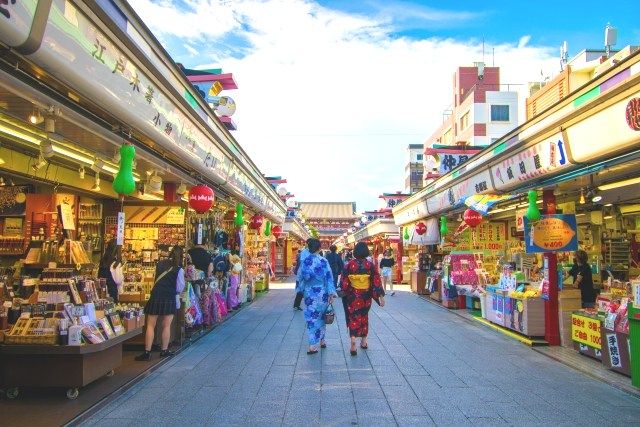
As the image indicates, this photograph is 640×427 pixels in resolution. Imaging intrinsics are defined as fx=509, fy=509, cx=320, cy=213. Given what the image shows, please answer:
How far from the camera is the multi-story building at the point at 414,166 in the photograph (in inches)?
2307

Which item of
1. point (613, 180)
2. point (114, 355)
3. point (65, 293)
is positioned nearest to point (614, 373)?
point (613, 180)

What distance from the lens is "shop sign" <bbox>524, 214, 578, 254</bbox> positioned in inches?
335

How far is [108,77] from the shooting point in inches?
176

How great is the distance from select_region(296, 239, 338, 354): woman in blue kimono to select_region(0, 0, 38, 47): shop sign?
5.54 m

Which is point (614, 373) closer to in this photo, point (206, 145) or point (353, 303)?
point (353, 303)

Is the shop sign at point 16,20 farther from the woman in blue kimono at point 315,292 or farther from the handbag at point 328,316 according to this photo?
the handbag at point 328,316

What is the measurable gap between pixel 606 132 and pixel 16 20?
5.74 m

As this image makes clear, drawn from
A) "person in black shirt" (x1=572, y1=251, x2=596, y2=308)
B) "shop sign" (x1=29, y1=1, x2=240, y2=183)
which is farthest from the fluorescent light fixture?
"shop sign" (x1=29, y1=1, x2=240, y2=183)

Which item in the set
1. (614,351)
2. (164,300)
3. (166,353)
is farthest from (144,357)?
(614,351)

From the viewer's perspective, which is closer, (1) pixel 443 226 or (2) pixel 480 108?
(1) pixel 443 226

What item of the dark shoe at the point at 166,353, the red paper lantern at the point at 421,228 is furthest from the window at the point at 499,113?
the dark shoe at the point at 166,353

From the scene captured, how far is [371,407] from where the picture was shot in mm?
5285

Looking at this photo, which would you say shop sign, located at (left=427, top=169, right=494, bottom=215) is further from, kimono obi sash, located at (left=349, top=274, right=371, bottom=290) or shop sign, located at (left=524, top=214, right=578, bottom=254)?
kimono obi sash, located at (left=349, top=274, right=371, bottom=290)

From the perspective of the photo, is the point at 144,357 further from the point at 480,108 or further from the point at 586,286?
the point at 480,108
